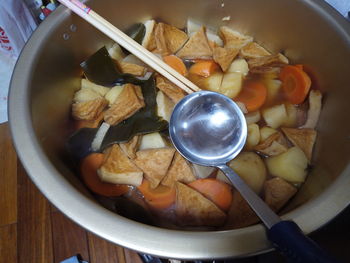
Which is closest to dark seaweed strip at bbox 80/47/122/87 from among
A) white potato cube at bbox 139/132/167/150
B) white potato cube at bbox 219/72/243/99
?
white potato cube at bbox 139/132/167/150

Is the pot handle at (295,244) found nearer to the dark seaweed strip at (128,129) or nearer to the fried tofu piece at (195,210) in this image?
the fried tofu piece at (195,210)

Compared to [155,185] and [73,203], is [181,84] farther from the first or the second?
[73,203]

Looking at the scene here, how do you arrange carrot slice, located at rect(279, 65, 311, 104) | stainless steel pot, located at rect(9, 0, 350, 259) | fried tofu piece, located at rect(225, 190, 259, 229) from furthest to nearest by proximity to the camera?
1. carrot slice, located at rect(279, 65, 311, 104)
2. fried tofu piece, located at rect(225, 190, 259, 229)
3. stainless steel pot, located at rect(9, 0, 350, 259)

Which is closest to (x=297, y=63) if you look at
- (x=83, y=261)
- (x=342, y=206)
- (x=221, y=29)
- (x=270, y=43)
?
(x=270, y=43)

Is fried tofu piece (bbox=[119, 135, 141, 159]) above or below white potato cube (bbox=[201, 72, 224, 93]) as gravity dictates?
below

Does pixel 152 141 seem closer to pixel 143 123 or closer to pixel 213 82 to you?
pixel 143 123

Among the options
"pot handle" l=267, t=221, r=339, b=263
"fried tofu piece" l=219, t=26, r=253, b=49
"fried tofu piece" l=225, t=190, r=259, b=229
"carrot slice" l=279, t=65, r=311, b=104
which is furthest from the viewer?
"fried tofu piece" l=219, t=26, r=253, b=49

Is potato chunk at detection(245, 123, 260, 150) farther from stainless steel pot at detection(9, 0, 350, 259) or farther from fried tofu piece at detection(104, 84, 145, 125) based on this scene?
fried tofu piece at detection(104, 84, 145, 125)

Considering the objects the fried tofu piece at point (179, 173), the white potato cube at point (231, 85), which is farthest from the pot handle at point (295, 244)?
the white potato cube at point (231, 85)
